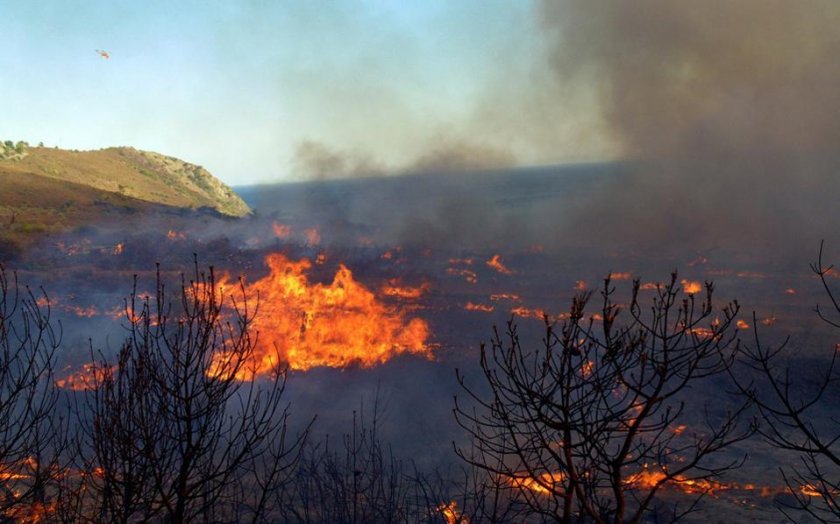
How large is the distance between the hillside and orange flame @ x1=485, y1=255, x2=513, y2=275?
26889 millimetres

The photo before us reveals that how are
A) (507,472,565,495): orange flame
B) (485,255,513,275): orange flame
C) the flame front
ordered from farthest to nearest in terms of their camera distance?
1. (485,255,513,275): orange flame
2. the flame front
3. (507,472,565,495): orange flame

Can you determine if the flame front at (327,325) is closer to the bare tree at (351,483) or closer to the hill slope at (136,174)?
the bare tree at (351,483)

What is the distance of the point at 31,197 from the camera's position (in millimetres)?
43156

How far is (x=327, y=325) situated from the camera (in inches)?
929

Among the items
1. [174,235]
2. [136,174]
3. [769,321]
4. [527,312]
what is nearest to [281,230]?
[174,235]

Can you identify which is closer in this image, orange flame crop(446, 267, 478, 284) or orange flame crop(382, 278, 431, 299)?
orange flame crop(382, 278, 431, 299)

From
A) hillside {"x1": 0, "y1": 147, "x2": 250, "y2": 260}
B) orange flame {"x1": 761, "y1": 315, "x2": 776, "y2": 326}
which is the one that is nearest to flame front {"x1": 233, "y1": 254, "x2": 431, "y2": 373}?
hillside {"x1": 0, "y1": 147, "x2": 250, "y2": 260}

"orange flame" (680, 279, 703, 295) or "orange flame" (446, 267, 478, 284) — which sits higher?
"orange flame" (446, 267, 478, 284)

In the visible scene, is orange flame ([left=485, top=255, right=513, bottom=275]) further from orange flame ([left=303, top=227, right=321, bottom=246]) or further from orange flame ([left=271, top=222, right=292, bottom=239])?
orange flame ([left=271, top=222, right=292, bottom=239])

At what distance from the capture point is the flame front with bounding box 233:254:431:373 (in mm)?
22062

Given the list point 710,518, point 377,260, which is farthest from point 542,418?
point 377,260

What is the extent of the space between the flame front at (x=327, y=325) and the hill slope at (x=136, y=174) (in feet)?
124

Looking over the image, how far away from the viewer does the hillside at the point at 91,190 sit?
3851cm

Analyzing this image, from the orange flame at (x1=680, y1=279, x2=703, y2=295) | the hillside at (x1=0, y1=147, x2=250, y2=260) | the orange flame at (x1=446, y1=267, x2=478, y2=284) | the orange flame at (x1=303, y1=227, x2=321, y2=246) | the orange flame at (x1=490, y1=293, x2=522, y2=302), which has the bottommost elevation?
the orange flame at (x1=490, y1=293, x2=522, y2=302)
